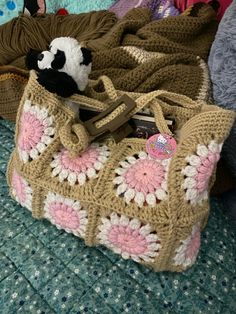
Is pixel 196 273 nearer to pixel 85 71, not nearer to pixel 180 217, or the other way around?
pixel 180 217

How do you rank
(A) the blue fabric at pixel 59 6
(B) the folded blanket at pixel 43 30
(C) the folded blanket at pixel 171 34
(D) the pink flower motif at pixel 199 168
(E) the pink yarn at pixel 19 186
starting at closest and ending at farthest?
(D) the pink flower motif at pixel 199 168
(E) the pink yarn at pixel 19 186
(C) the folded blanket at pixel 171 34
(B) the folded blanket at pixel 43 30
(A) the blue fabric at pixel 59 6

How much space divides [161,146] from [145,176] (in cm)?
6

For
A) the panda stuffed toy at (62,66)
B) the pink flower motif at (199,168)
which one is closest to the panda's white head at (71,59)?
the panda stuffed toy at (62,66)

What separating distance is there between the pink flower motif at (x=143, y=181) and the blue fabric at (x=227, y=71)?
165mm

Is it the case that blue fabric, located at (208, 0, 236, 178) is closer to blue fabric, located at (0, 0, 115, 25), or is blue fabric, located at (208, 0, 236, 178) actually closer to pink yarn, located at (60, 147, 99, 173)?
pink yarn, located at (60, 147, 99, 173)

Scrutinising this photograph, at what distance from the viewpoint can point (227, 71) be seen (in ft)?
2.09

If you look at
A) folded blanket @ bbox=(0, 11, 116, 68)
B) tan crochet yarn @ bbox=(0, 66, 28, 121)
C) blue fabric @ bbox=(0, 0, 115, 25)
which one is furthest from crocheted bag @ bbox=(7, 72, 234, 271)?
blue fabric @ bbox=(0, 0, 115, 25)

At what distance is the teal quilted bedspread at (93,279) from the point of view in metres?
0.54

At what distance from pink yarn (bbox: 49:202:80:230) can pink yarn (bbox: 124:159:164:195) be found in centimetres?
10

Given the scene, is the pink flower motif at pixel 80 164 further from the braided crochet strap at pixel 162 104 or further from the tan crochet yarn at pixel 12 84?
the tan crochet yarn at pixel 12 84

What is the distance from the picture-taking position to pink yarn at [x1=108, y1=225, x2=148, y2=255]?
54 centimetres

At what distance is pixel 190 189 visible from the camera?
1.67 feet

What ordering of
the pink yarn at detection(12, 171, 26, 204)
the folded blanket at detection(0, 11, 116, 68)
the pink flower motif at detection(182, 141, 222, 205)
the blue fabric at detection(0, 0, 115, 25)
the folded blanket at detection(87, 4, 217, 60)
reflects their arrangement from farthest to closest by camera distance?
the blue fabric at detection(0, 0, 115, 25) < the folded blanket at detection(0, 11, 116, 68) < the folded blanket at detection(87, 4, 217, 60) < the pink yarn at detection(12, 171, 26, 204) < the pink flower motif at detection(182, 141, 222, 205)

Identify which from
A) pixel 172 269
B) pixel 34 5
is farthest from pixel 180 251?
pixel 34 5
